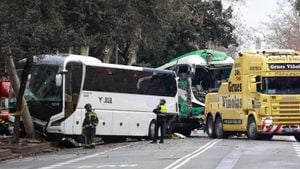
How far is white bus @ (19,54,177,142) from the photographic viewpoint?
1101 inches

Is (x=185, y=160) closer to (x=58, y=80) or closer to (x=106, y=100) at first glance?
(x=58, y=80)

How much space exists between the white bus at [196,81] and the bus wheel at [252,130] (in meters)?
6.48

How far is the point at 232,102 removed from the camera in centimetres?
3173

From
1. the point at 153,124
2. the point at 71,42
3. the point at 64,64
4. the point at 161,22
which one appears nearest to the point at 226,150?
the point at 71,42

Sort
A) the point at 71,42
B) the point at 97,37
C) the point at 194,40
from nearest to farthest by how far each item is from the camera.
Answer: the point at 71,42, the point at 97,37, the point at 194,40

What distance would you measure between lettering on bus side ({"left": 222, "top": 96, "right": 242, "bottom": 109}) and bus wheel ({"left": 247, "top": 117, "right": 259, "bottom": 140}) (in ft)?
3.75

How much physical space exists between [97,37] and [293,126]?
903cm

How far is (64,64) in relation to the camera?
2794 centimetres

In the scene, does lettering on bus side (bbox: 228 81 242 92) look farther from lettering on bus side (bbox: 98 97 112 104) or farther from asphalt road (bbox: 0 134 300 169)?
asphalt road (bbox: 0 134 300 169)

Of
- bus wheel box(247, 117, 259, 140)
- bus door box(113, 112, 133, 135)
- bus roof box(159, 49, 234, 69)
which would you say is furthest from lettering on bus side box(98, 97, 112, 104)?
bus roof box(159, 49, 234, 69)

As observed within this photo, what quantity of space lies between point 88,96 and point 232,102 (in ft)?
22.5

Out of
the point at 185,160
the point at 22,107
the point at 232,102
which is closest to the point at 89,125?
the point at 22,107

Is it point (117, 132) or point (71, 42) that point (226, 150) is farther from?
point (117, 132)

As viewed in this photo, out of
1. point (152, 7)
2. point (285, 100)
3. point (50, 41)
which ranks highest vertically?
point (152, 7)
